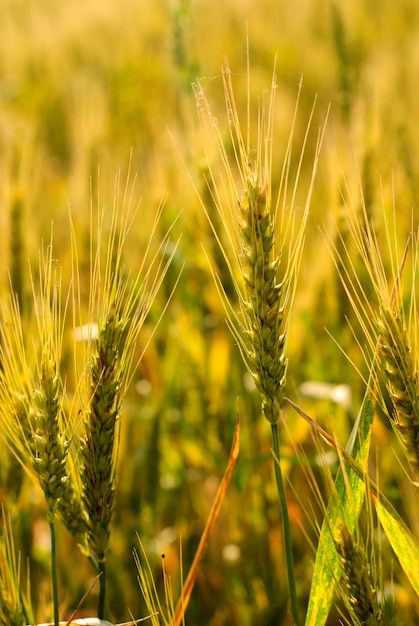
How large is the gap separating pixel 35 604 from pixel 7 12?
6152 mm

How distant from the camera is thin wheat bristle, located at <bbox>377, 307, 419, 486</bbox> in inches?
22.4

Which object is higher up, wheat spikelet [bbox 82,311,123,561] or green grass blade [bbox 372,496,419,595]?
wheat spikelet [bbox 82,311,123,561]

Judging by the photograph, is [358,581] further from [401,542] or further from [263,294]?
[263,294]

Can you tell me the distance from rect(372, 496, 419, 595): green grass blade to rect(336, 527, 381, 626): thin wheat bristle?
0.06 meters

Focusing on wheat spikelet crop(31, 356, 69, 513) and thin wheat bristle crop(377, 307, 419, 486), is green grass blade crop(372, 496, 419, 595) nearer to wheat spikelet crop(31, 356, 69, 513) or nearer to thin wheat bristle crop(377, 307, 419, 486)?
thin wheat bristle crop(377, 307, 419, 486)

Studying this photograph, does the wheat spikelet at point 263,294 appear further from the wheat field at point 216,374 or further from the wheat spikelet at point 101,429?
the wheat spikelet at point 101,429

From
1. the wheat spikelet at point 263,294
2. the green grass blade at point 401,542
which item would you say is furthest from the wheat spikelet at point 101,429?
the green grass blade at point 401,542

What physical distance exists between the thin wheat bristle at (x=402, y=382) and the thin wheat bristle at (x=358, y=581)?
69 mm

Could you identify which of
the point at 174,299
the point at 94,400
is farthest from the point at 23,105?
the point at 94,400

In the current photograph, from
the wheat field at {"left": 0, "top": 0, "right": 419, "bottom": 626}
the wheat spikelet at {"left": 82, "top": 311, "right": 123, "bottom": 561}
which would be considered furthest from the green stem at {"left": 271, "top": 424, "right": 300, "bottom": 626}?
the wheat spikelet at {"left": 82, "top": 311, "right": 123, "bottom": 561}

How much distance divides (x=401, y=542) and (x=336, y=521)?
63 mm

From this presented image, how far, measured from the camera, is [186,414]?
144 cm

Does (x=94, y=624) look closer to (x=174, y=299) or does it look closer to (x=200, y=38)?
(x=174, y=299)

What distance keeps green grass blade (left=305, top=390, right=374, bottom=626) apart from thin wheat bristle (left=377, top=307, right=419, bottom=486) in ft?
0.15
